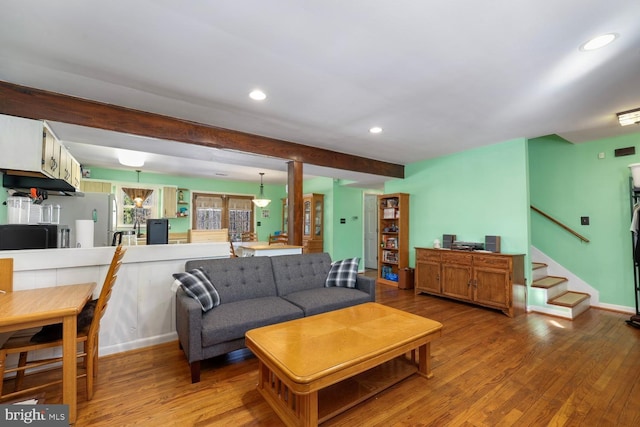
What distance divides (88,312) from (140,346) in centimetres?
79

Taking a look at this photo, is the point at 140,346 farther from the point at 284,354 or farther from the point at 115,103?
the point at 115,103

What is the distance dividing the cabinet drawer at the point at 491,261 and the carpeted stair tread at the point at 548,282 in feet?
2.24

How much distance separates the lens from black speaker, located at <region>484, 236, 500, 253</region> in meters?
4.09

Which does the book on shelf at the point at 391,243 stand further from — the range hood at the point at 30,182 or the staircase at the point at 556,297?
the range hood at the point at 30,182

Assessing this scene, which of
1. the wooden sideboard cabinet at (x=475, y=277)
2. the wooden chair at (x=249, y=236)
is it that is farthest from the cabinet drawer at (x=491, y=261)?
the wooden chair at (x=249, y=236)

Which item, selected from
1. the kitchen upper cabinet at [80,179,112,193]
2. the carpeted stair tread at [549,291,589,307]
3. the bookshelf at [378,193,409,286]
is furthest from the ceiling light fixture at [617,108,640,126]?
the kitchen upper cabinet at [80,179,112,193]

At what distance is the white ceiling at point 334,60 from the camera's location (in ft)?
5.25

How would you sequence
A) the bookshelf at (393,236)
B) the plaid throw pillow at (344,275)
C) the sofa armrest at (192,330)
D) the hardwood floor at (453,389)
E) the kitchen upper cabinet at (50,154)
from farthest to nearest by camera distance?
1. the bookshelf at (393,236)
2. the plaid throw pillow at (344,275)
3. the kitchen upper cabinet at (50,154)
4. the sofa armrest at (192,330)
5. the hardwood floor at (453,389)

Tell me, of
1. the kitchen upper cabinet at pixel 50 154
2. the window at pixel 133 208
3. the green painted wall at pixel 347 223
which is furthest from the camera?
the green painted wall at pixel 347 223

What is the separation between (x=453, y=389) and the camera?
6.72 ft

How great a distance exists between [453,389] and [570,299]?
310cm

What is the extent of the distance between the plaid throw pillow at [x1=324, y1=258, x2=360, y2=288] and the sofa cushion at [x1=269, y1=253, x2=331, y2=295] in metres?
0.09

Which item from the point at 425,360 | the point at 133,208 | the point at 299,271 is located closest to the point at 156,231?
the point at 299,271

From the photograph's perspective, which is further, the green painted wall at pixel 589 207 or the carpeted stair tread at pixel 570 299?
the green painted wall at pixel 589 207
